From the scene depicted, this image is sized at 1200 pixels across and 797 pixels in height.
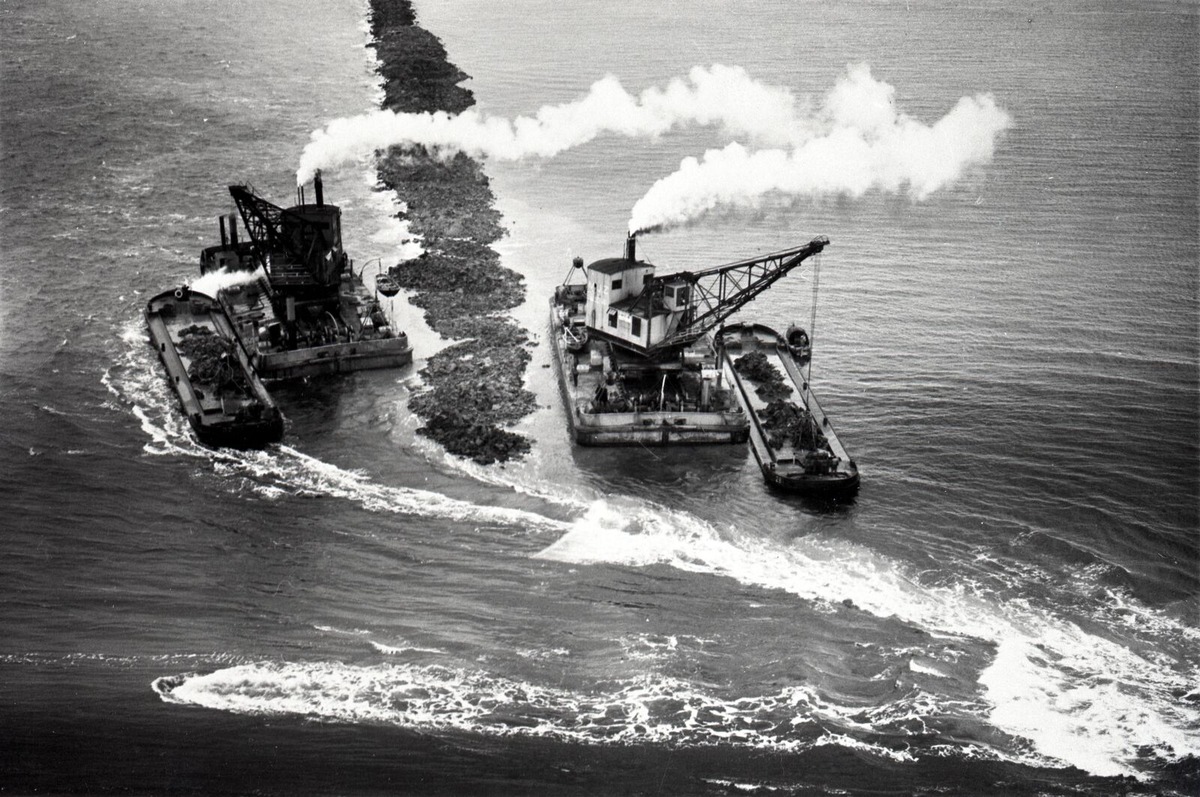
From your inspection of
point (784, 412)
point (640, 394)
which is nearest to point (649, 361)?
point (640, 394)

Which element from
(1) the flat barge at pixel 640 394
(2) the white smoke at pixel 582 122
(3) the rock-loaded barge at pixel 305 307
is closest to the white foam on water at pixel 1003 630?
(1) the flat barge at pixel 640 394

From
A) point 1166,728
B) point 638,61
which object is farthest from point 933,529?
point 638,61

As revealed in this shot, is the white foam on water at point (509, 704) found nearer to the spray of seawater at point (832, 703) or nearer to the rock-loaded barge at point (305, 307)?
the spray of seawater at point (832, 703)

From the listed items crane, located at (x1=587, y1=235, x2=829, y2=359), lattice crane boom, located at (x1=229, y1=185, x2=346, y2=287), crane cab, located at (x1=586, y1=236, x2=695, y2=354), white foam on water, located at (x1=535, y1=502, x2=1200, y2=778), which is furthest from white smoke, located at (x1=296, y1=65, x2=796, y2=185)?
white foam on water, located at (x1=535, y1=502, x2=1200, y2=778)

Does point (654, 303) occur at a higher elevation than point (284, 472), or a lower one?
higher

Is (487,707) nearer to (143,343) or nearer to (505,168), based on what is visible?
(143,343)

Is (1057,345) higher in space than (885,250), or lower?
lower

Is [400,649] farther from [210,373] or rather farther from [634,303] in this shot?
[210,373]
